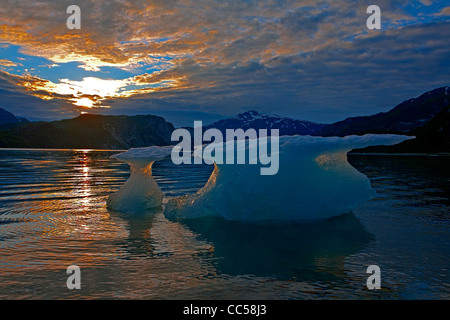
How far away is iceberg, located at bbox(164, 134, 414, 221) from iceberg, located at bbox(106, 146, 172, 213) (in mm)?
A: 3117

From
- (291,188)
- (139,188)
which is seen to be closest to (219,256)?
(291,188)

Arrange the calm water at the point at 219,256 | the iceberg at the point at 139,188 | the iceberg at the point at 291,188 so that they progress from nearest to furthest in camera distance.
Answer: the calm water at the point at 219,256, the iceberg at the point at 291,188, the iceberg at the point at 139,188

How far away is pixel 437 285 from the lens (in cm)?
811

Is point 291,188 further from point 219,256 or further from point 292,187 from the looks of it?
point 219,256

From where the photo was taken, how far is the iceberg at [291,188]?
50.3 feet

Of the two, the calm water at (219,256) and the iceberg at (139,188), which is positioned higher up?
the iceberg at (139,188)

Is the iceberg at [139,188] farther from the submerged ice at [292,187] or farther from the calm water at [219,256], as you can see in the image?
the submerged ice at [292,187]

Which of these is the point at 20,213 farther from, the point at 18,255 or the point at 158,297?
the point at 158,297

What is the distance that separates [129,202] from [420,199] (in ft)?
68.0

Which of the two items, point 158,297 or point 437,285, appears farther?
point 437,285

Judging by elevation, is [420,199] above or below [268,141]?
below

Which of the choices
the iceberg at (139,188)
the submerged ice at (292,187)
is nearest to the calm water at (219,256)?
the submerged ice at (292,187)

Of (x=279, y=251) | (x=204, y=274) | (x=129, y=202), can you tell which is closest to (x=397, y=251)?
(x=279, y=251)

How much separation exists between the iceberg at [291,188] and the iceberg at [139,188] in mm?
3117
